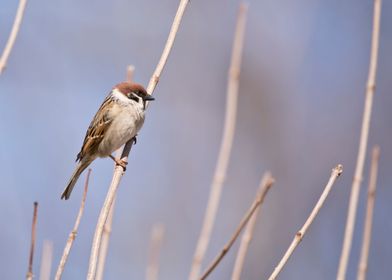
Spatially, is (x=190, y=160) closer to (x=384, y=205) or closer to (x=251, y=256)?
(x=251, y=256)

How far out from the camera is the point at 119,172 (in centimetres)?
234

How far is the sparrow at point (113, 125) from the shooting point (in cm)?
355

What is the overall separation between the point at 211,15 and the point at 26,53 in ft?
5.98

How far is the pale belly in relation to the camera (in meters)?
3.57

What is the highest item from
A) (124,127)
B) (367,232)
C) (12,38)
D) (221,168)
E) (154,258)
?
→ (124,127)

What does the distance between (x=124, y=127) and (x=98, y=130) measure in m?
0.30

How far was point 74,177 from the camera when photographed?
3670 mm

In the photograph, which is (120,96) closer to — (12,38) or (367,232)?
(12,38)

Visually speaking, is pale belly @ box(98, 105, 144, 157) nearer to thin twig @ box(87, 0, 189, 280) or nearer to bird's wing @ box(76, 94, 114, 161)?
bird's wing @ box(76, 94, 114, 161)

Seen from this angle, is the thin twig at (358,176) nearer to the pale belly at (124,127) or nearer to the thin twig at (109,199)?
the thin twig at (109,199)

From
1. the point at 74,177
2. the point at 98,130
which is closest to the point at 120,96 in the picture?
the point at 98,130

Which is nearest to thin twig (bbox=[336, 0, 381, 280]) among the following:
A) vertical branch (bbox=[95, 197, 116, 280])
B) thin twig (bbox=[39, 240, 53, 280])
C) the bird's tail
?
vertical branch (bbox=[95, 197, 116, 280])

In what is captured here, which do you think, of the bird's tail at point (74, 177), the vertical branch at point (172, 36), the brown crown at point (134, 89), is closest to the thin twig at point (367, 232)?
the vertical branch at point (172, 36)

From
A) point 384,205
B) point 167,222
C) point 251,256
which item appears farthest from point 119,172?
point 384,205
